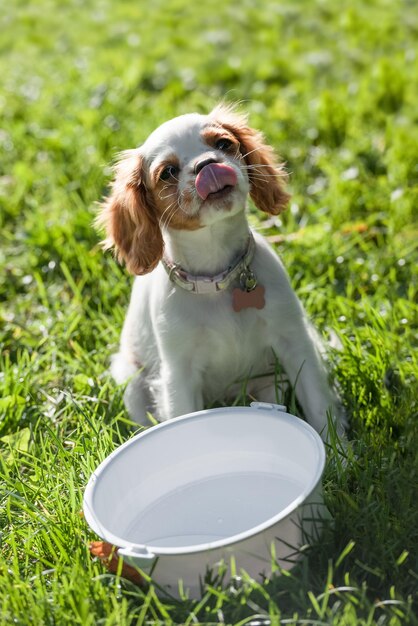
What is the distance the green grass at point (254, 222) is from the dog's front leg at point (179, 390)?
0.56ft

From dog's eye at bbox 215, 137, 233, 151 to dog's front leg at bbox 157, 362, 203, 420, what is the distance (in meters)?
0.69

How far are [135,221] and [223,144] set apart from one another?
35 cm

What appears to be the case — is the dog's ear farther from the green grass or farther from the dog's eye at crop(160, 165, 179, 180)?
the green grass

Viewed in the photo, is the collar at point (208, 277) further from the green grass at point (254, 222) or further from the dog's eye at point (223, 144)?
the green grass at point (254, 222)

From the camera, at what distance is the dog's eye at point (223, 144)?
9.11 ft

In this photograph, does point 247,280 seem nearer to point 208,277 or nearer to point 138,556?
point 208,277

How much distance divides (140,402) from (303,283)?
0.89 meters

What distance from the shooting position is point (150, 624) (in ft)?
7.22

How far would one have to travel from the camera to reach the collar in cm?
288

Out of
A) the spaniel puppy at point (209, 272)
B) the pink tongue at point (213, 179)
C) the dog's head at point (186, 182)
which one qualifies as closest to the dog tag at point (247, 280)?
the spaniel puppy at point (209, 272)

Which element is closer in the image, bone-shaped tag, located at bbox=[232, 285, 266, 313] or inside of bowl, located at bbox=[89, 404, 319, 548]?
inside of bowl, located at bbox=[89, 404, 319, 548]

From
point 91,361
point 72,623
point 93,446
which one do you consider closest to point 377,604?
point 72,623

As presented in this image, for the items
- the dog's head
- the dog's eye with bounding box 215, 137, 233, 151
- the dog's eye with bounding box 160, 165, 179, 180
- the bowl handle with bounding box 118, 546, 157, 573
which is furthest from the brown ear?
the bowl handle with bounding box 118, 546, 157, 573

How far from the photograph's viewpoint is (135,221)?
2.83m
